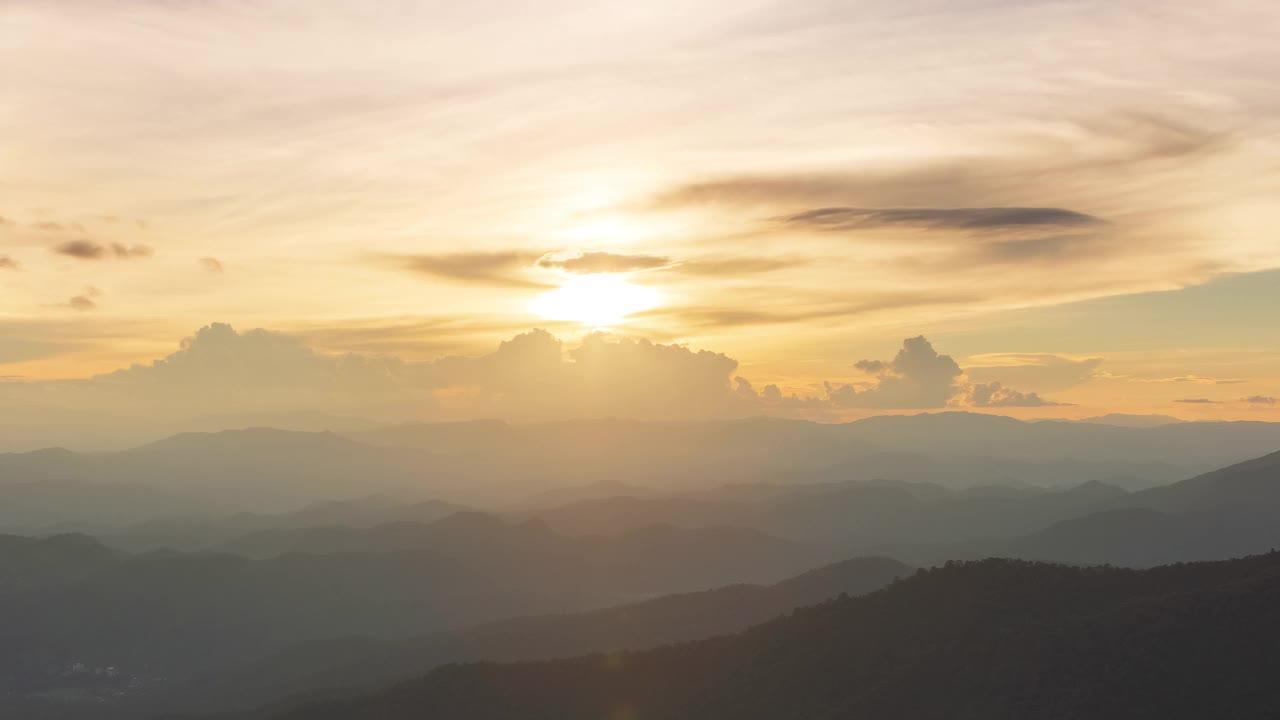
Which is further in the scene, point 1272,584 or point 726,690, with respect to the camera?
point 726,690

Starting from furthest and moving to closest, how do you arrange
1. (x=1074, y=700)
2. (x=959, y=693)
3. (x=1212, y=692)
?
(x=959, y=693), (x=1074, y=700), (x=1212, y=692)

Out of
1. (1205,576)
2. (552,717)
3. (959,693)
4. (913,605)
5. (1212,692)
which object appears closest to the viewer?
(1212,692)

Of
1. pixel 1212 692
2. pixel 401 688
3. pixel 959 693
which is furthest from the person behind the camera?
pixel 401 688

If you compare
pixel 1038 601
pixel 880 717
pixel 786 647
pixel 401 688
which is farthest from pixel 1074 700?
pixel 401 688

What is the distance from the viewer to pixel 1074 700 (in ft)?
317

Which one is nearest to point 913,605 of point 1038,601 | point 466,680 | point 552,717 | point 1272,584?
point 1038,601

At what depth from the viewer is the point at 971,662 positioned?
111m

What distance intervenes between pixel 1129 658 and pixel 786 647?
52554 millimetres

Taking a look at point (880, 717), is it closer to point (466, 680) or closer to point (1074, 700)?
point (1074, 700)

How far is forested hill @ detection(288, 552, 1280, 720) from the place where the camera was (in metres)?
94.4

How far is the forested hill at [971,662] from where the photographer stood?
94438mm

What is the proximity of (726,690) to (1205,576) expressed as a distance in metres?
64.0

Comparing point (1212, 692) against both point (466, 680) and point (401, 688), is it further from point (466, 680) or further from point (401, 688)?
point (401, 688)

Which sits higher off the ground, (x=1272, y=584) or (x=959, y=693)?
(x=1272, y=584)
